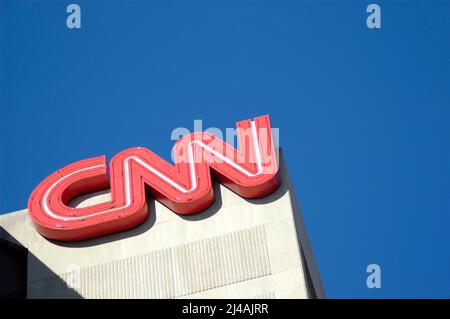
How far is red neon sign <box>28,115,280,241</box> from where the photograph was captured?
28.6 m

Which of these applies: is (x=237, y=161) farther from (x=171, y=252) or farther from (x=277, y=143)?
(x=171, y=252)

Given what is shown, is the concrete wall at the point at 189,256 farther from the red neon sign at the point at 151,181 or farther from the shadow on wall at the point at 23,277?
the red neon sign at the point at 151,181

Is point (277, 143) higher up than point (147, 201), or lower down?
higher up

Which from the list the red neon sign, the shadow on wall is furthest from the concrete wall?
the red neon sign

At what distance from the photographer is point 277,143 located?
30.4m

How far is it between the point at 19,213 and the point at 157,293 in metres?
6.41

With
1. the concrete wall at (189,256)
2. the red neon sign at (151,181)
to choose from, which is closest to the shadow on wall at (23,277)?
the concrete wall at (189,256)

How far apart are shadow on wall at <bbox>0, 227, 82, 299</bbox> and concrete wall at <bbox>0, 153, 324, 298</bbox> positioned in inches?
1.4

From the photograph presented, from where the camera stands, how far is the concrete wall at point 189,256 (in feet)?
88.7

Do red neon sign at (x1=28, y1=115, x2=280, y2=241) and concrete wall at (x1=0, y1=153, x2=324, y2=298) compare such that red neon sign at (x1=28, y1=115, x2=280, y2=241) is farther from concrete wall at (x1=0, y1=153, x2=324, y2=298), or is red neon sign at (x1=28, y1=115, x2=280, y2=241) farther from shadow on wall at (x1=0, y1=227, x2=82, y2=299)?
shadow on wall at (x1=0, y1=227, x2=82, y2=299)

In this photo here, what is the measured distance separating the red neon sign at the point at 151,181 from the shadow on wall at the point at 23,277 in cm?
109

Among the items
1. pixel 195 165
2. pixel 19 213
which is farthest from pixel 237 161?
pixel 19 213

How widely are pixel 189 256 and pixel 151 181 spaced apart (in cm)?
339
